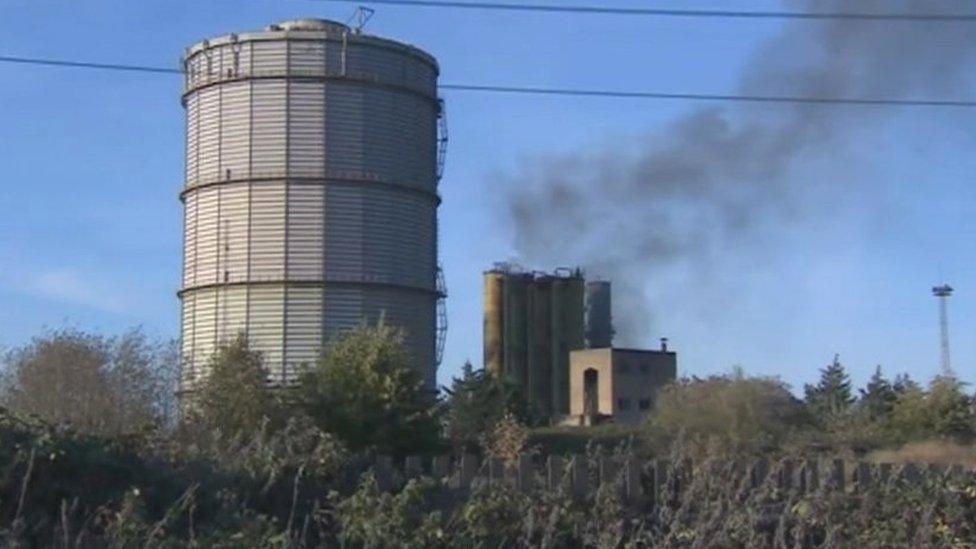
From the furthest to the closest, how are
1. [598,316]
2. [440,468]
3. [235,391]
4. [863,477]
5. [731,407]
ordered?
[598,316]
[731,407]
[235,391]
[863,477]
[440,468]

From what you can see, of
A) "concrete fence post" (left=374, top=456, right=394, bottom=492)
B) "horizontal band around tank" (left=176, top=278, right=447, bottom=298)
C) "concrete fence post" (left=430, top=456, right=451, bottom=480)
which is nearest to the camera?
"concrete fence post" (left=374, top=456, right=394, bottom=492)

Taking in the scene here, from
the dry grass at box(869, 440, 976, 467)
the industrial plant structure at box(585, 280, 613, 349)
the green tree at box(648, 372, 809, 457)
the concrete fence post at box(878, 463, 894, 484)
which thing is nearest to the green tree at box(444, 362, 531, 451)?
the green tree at box(648, 372, 809, 457)

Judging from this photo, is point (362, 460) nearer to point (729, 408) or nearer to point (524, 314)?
point (729, 408)

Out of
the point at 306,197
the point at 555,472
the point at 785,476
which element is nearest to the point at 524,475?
the point at 555,472

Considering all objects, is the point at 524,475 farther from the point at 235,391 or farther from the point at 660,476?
the point at 235,391

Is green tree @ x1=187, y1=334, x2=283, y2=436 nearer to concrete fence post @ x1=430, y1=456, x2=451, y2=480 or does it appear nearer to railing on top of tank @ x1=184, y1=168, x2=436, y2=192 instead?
Answer: railing on top of tank @ x1=184, y1=168, x2=436, y2=192

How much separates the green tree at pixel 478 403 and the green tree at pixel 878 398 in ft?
34.5

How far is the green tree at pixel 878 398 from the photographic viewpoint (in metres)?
47.2

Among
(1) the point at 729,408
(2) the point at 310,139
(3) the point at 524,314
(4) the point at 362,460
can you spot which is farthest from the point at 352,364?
(3) the point at 524,314

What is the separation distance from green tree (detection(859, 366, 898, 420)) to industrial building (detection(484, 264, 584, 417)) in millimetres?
13286

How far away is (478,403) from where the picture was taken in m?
47.1

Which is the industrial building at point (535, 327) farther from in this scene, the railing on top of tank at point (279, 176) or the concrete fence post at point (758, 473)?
the concrete fence post at point (758, 473)

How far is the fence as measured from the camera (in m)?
8.68

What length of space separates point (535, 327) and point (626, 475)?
56.8m
